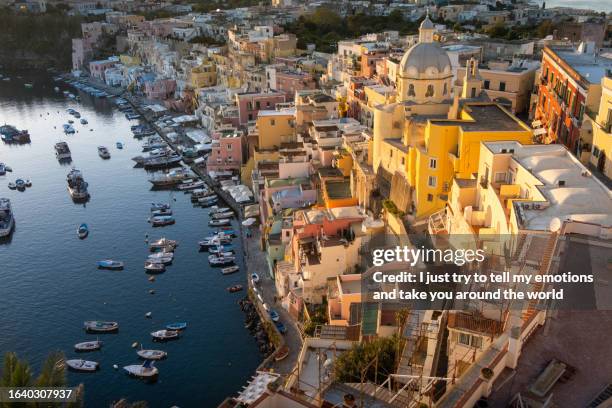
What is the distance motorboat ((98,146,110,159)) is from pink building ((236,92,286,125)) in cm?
1126

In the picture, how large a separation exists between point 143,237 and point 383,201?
15.1 meters

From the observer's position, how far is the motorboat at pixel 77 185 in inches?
1513

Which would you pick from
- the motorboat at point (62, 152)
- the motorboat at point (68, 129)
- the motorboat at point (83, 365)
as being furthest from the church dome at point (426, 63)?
the motorboat at point (68, 129)

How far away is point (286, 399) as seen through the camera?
8906mm

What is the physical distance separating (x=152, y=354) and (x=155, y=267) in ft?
23.0

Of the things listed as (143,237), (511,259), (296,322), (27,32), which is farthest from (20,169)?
(27,32)

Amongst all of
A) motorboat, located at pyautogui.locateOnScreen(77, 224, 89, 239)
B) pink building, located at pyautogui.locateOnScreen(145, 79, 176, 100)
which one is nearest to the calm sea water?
motorboat, located at pyautogui.locateOnScreen(77, 224, 89, 239)

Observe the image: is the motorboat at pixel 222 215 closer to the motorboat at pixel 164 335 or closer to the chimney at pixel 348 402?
the motorboat at pixel 164 335

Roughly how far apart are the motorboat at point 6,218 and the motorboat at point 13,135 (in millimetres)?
16374

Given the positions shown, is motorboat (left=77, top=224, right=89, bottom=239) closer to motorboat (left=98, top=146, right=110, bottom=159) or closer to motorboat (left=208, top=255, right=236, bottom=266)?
motorboat (left=208, top=255, right=236, bottom=266)

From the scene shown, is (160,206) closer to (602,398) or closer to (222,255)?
(222,255)

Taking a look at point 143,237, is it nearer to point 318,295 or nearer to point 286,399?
point 318,295

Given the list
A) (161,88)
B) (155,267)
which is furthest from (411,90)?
(161,88)

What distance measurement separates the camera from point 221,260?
29.3 meters
